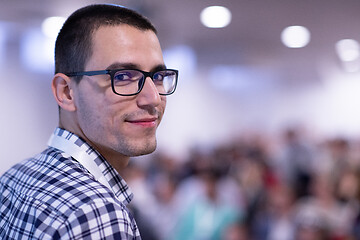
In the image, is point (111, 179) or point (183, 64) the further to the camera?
point (183, 64)

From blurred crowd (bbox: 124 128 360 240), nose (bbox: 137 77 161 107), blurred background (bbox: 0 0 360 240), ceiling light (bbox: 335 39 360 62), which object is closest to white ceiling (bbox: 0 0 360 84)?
blurred background (bbox: 0 0 360 240)

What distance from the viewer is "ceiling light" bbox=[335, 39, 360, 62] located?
781cm

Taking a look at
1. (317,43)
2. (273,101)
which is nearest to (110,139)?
(317,43)

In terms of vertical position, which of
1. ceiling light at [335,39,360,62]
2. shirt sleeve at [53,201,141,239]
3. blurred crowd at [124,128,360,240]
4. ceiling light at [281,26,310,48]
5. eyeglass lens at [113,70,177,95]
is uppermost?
ceiling light at [281,26,310,48]

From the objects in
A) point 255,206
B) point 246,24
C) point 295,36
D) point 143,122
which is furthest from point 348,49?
point 143,122

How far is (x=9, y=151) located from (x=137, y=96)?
17.4 ft

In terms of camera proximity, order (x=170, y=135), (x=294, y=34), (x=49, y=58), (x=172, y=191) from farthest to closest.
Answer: (x=170, y=135), (x=294, y=34), (x=49, y=58), (x=172, y=191)

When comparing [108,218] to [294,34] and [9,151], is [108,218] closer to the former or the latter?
[9,151]

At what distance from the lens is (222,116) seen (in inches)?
447

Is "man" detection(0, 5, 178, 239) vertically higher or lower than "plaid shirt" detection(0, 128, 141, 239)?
higher

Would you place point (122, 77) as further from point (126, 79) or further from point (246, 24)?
point (246, 24)

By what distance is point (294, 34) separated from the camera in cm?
716

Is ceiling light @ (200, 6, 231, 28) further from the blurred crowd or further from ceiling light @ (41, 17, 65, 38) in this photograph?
the blurred crowd

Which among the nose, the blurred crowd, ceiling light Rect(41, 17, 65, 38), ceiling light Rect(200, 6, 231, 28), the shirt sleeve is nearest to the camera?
the shirt sleeve
